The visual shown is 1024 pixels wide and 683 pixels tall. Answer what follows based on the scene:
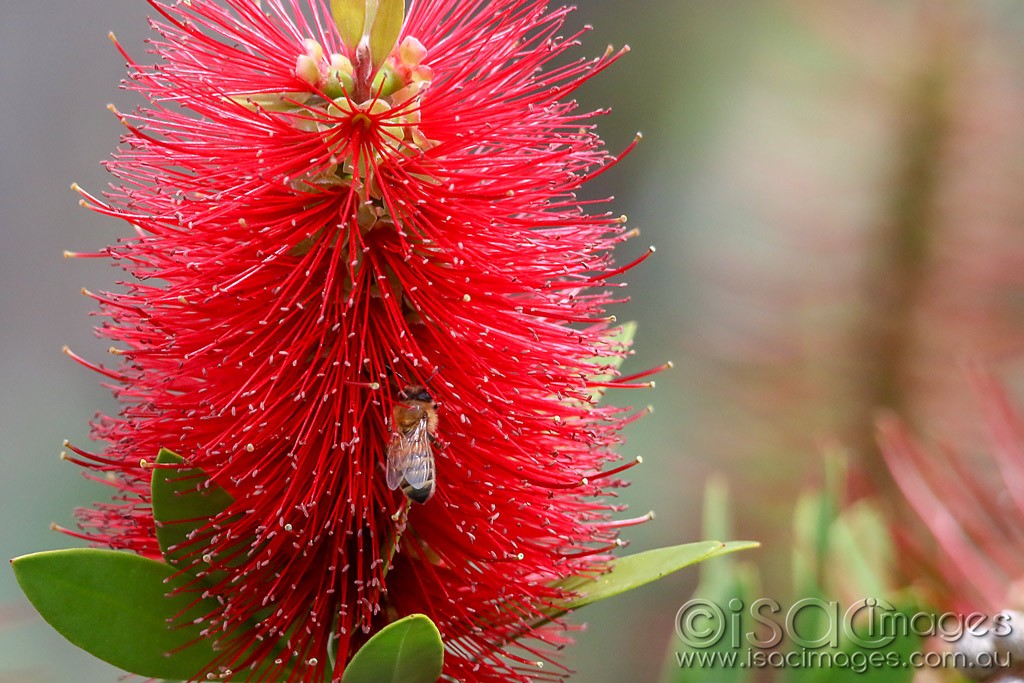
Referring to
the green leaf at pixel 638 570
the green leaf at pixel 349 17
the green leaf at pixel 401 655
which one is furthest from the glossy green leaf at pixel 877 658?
the green leaf at pixel 349 17

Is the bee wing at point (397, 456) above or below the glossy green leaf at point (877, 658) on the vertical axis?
above

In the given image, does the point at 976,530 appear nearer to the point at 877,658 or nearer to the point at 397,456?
the point at 877,658

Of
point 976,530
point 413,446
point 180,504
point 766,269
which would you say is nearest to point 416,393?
point 413,446

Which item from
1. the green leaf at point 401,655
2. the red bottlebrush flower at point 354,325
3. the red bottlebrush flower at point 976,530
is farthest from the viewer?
the red bottlebrush flower at point 976,530

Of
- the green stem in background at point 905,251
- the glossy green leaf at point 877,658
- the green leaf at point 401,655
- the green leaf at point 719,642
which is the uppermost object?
the green stem in background at point 905,251

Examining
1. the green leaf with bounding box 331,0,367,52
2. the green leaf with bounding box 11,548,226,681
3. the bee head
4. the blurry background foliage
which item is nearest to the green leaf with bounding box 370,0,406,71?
the green leaf with bounding box 331,0,367,52

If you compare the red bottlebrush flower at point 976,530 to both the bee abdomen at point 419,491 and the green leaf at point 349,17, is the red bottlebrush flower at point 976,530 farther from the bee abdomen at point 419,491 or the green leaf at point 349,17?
the green leaf at point 349,17

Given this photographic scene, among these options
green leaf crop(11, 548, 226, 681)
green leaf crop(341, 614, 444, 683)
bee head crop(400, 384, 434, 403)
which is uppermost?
bee head crop(400, 384, 434, 403)

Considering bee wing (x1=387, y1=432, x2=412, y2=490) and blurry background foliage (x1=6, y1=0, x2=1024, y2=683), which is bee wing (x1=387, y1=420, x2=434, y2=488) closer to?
bee wing (x1=387, y1=432, x2=412, y2=490)
